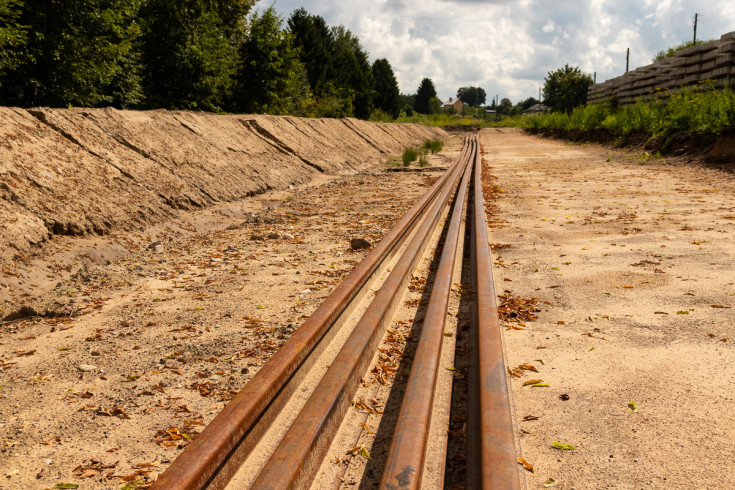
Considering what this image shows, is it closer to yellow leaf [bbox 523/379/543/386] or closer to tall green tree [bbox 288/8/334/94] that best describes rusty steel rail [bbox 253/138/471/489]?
yellow leaf [bbox 523/379/543/386]

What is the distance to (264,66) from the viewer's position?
21.5 metres

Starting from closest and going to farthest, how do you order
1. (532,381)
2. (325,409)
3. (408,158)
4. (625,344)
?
(325,409) → (532,381) → (625,344) → (408,158)

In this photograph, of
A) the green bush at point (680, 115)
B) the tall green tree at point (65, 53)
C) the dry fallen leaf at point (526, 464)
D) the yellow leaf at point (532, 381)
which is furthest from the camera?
the green bush at point (680, 115)

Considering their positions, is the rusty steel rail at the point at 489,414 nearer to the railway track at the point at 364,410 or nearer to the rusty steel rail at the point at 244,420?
the railway track at the point at 364,410

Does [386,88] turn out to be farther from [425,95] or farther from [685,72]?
[685,72]

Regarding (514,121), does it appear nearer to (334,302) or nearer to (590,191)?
(590,191)

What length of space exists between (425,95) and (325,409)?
107m

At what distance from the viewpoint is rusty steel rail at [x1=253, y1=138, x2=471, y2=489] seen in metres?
1.61

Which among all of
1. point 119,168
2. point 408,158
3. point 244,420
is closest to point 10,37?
point 119,168

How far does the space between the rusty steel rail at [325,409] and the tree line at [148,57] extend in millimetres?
9351

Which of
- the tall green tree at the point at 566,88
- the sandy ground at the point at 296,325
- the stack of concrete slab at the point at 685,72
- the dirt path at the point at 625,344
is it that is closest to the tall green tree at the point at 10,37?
the sandy ground at the point at 296,325

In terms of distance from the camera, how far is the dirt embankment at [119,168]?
4629 millimetres

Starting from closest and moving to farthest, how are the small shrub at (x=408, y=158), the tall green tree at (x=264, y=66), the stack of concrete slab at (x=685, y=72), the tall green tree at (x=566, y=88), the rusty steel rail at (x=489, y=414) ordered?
the rusty steel rail at (x=489, y=414) → the small shrub at (x=408, y=158) → the stack of concrete slab at (x=685, y=72) → the tall green tree at (x=264, y=66) → the tall green tree at (x=566, y=88)

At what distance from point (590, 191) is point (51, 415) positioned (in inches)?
349
